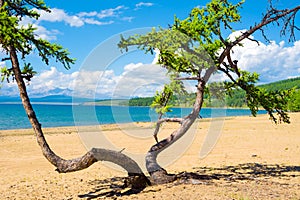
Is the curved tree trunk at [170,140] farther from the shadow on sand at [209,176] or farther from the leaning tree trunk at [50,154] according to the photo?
the leaning tree trunk at [50,154]

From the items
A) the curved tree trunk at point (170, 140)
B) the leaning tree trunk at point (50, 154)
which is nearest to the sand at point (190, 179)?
the curved tree trunk at point (170, 140)

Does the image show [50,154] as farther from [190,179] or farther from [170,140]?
[190,179]


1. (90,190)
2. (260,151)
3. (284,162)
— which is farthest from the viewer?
(260,151)

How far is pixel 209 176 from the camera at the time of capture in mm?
11328

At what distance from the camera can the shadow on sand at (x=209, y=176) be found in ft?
32.6

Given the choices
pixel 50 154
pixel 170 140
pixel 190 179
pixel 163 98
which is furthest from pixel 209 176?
pixel 50 154

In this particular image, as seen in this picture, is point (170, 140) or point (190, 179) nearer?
→ point (190, 179)

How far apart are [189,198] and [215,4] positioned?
5674 millimetres

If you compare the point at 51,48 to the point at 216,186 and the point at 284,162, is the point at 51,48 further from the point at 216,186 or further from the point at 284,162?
the point at 284,162

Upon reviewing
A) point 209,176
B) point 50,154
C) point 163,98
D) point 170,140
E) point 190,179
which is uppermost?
point 163,98

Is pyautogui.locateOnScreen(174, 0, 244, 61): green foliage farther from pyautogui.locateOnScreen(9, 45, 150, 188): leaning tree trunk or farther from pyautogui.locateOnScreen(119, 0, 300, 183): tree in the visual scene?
pyautogui.locateOnScreen(9, 45, 150, 188): leaning tree trunk

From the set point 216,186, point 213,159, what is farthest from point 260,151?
point 216,186

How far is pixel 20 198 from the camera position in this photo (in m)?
9.91

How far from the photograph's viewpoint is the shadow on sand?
9.93m
